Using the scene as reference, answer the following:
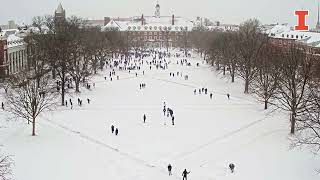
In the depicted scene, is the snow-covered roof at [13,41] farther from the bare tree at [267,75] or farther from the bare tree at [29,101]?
the bare tree at [267,75]

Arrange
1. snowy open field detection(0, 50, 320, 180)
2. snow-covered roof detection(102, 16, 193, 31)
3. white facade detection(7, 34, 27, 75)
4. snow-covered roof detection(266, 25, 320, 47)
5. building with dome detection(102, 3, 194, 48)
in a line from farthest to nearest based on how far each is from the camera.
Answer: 1. snow-covered roof detection(102, 16, 193, 31)
2. building with dome detection(102, 3, 194, 48)
3. snow-covered roof detection(266, 25, 320, 47)
4. white facade detection(7, 34, 27, 75)
5. snowy open field detection(0, 50, 320, 180)

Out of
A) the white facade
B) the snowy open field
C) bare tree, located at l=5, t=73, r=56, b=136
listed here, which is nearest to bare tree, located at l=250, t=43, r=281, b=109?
the snowy open field

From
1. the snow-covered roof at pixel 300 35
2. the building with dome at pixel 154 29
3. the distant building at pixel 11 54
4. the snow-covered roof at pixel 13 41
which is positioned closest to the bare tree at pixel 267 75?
the snow-covered roof at pixel 300 35

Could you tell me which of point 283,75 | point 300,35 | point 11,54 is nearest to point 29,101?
point 283,75

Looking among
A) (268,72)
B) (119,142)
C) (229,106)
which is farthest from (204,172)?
(268,72)

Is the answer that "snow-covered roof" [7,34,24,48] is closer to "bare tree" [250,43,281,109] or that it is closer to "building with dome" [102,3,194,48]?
"bare tree" [250,43,281,109]

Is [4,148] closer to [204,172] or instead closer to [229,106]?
[204,172]

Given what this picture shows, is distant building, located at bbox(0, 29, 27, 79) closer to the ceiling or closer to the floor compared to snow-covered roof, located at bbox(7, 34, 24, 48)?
closer to the floor
